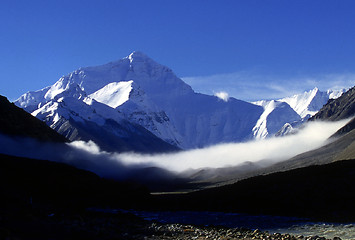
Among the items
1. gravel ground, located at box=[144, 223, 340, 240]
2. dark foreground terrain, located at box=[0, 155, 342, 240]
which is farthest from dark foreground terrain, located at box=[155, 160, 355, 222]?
gravel ground, located at box=[144, 223, 340, 240]

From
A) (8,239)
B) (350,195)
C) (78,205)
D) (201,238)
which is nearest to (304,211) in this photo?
(350,195)

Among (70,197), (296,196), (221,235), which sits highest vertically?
(70,197)

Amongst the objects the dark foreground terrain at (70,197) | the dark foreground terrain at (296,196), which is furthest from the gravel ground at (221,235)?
the dark foreground terrain at (296,196)

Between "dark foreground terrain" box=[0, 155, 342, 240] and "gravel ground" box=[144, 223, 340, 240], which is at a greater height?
"dark foreground terrain" box=[0, 155, 342, 240]

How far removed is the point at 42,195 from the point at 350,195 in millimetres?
60312

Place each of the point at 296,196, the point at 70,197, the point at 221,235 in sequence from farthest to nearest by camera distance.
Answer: the point at 70,197
the point at 296,196
the point at 221,235

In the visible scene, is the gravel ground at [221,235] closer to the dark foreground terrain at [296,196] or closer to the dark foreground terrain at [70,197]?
the dark foreground terrain at [70,197]

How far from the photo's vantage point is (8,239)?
28953mm

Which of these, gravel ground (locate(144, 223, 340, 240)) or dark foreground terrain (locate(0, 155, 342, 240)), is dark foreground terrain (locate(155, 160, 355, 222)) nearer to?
dark foreground terrain (locate(0, 155, 342, 240))

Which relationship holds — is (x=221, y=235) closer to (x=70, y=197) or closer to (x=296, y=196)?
(x=296, y=196)

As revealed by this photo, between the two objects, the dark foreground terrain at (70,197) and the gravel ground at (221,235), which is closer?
the gravel ground at (221,235)

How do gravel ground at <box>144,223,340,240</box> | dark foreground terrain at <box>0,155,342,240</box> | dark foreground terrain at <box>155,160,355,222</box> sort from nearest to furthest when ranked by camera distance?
gravel ground at <box>144,223,340,240</box>
dark foreground terrain at <box>0,155,342,240</box>
dark foreground terrain at <box>155,160,355,222</box>

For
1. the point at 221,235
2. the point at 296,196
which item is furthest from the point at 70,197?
the point at 221,235

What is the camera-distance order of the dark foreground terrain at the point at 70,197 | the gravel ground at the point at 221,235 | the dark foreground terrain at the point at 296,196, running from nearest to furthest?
the gravel ground at the point at 221,235 < the dark foreground terrain at the point at 70,197 < the dark foreground terrain at the point at 296,196
